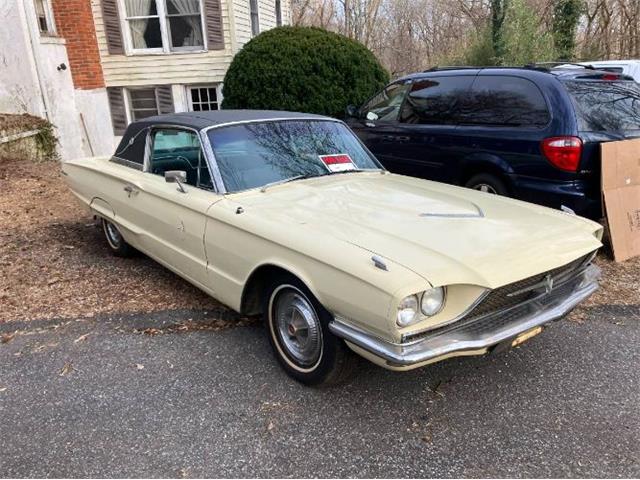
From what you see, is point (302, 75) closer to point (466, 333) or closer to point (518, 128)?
point (518, 128)

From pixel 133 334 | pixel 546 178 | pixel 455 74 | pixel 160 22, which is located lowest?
pixel 133 334

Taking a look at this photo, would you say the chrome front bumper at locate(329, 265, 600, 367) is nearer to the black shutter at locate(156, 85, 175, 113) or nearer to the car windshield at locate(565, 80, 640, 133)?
the car windshield at locate(565, 80, 640, 133)

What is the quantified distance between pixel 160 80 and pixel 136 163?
27.7ft

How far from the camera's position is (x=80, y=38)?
11.5m

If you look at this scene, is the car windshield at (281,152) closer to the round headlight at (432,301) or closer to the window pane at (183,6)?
the round headlight at (432,301)

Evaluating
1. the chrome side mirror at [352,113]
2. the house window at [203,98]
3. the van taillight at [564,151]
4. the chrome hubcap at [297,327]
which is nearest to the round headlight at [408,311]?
the chrome hubcap at [297,327]

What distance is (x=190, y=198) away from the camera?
371 centimetres

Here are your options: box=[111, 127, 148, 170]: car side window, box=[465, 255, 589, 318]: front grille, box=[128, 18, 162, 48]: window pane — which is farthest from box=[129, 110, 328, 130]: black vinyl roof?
box=[128, 18, 162, 48]: window pane

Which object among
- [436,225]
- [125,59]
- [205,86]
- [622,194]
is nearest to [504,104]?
[622,194]

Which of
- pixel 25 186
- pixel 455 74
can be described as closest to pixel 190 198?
pixel 455 74

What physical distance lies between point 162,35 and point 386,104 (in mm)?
7502

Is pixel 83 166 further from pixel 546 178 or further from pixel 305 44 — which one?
pixel 305 44

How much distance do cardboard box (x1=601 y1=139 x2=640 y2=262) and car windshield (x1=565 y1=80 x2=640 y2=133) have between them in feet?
0.77

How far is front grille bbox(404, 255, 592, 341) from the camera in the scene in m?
2.62
